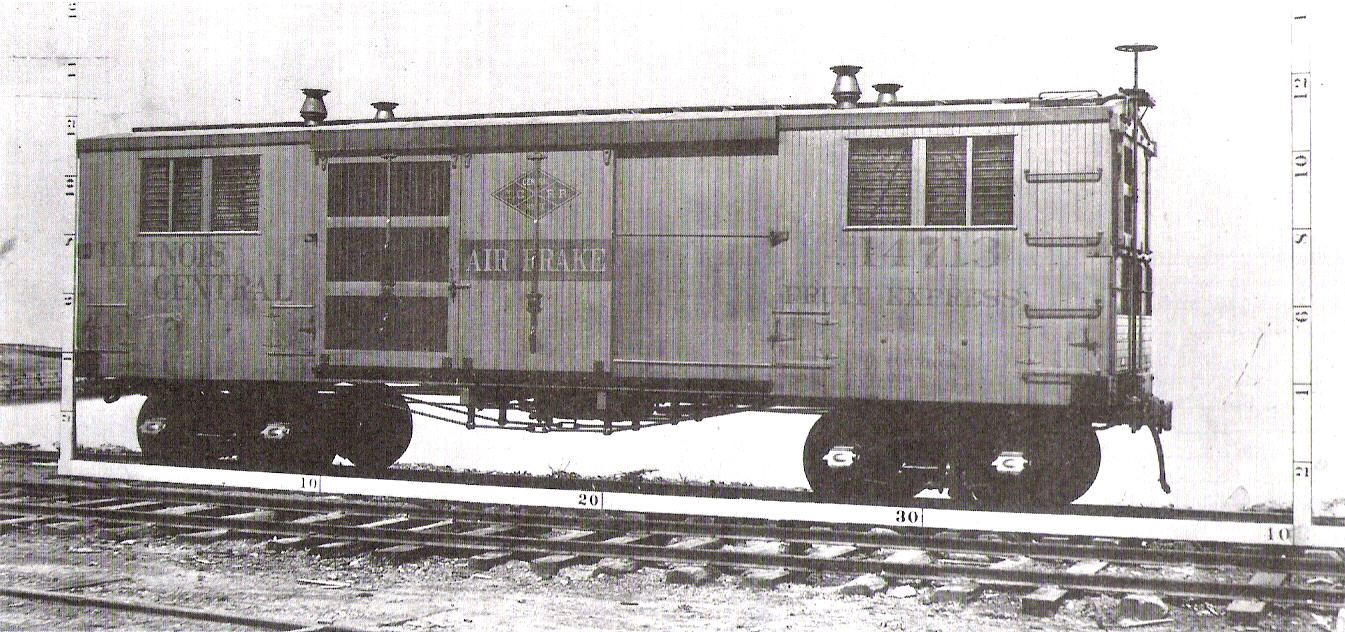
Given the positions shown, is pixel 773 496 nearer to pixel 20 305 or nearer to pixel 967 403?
pixel 967 403

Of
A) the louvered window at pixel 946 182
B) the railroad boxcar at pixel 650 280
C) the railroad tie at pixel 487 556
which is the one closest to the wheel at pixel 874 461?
the railroad boxcar at pixel 650 280

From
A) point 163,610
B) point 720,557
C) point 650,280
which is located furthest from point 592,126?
point 163,610

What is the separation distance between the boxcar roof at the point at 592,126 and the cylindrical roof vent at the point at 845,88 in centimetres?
11

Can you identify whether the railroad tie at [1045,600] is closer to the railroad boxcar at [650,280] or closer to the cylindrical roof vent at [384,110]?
the railroad boxcar at [650,280]

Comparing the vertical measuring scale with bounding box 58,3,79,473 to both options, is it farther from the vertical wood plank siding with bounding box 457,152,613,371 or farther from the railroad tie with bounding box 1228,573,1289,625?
the railroad tie with bounding box 1228,573,1289,625

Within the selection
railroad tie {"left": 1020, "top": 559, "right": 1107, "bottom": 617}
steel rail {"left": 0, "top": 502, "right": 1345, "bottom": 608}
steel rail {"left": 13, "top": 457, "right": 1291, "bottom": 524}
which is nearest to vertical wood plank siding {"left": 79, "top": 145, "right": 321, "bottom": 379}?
steel rail {"left": 13, "top": 457, "right": 1291, "bottom": 524}

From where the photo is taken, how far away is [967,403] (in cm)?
839

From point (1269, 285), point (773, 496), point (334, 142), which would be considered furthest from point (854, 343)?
point (334, 142)

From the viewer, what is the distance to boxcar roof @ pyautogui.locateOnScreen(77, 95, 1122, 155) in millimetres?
8414

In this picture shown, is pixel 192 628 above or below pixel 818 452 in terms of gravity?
below

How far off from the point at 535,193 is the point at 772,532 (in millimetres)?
3173

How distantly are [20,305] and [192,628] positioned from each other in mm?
4221

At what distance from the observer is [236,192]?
1023 centimetres

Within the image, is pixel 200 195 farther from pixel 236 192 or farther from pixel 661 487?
pixel 661 487
